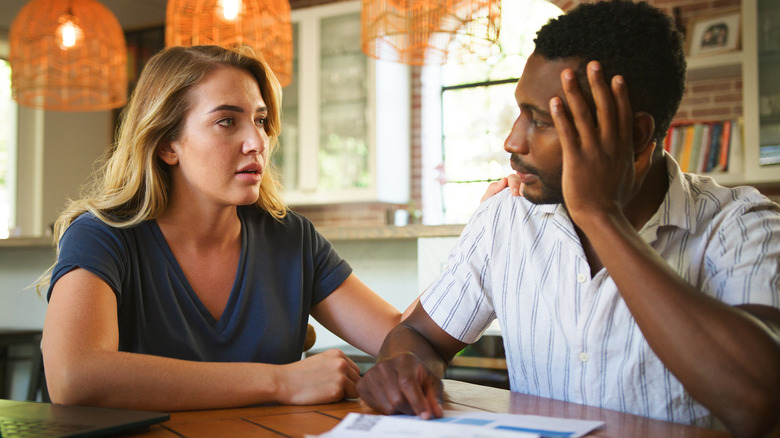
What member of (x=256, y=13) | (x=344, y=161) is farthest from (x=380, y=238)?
(x=344, y=161)

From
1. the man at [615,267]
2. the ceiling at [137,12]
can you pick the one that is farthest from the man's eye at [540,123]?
the ceiling at [137,12]

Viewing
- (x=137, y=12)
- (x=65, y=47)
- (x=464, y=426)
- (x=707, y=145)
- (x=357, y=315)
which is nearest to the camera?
(x=464, y=426)

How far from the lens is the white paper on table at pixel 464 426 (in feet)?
2.55

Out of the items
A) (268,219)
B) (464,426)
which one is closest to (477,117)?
(268,219)

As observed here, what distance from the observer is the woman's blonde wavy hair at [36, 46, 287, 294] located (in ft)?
4.73

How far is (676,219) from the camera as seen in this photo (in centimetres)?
109

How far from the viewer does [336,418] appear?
94 centimetres

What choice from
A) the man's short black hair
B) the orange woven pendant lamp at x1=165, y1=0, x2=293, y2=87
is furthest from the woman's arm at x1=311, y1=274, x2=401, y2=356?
the orange woven pendant lamp at x1=165, y1=0, x2=293, y2=87

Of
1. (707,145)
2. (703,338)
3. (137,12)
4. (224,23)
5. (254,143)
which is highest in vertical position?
(137,12)

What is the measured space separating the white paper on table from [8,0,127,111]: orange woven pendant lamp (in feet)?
10.4

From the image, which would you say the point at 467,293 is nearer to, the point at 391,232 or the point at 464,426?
the point at 464,426

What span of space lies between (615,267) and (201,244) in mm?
883

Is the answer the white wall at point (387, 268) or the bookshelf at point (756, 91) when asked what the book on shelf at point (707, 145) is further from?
the white wall at point (387, 268)

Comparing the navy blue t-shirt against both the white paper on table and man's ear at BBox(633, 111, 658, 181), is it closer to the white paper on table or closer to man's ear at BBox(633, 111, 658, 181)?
the white paper on table
